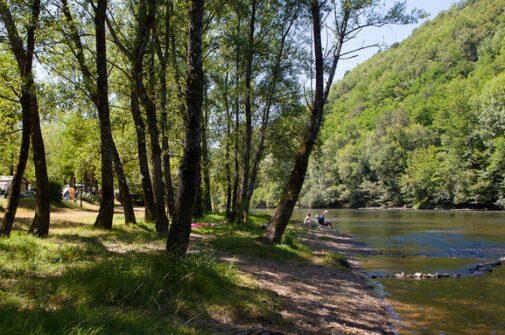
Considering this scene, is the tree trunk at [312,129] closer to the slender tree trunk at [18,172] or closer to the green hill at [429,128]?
the slender tree trunk at [18,172]

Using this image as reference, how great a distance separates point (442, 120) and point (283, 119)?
87834 mm

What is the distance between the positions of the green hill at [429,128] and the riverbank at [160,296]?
→ 1922 centimetres

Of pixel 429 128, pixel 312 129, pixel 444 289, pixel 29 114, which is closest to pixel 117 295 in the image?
pixel 29 114

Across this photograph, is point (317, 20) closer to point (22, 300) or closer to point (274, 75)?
point (274, 75)

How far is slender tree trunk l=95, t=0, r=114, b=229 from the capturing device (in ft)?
48.5

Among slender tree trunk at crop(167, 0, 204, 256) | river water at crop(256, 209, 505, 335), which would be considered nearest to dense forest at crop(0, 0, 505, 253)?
slender tree trunk at crop(167, 0, 204, 256)

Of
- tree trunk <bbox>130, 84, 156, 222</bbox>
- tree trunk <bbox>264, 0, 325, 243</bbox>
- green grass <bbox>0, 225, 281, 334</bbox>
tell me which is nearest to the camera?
green grass <bbox>0, 225, 281, 334</bbox>

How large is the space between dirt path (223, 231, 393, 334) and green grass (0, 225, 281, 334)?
69cm

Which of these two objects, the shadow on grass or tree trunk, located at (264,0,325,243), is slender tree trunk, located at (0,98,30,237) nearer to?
the shadow on grass

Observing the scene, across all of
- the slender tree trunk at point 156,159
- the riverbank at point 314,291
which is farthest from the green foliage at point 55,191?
the riverbank at point 314,291

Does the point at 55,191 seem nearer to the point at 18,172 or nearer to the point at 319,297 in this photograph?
the point at 18,172

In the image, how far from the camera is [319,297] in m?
10.4

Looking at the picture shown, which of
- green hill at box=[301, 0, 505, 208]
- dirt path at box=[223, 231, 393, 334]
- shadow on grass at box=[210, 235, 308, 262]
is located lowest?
dirt path at box=[223, 231, 393, 334]

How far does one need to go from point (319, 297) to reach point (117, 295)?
5.57m
